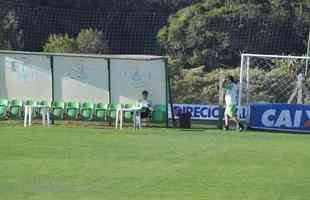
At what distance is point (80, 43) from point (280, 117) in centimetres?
3220

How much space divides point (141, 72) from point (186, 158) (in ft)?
40.3

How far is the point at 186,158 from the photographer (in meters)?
18.8

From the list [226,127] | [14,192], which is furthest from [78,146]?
[226,127]

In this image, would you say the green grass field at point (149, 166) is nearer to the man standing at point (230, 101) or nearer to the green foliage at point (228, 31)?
the man standing at point (230, 101)

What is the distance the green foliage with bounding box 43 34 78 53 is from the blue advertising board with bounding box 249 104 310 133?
2831cm

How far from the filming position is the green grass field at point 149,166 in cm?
1355

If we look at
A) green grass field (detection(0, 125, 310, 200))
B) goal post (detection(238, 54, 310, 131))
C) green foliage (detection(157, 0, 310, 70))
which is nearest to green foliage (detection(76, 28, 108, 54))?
green foliage (detection(157, 0, 310, 70))

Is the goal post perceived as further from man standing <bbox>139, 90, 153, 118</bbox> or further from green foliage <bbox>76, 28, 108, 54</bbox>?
green foliage <bbox>76, 28, 108, 54</bbox>

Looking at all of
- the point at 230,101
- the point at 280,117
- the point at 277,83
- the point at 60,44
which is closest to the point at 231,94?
the point at 230,101

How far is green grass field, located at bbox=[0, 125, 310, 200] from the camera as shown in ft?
44.4

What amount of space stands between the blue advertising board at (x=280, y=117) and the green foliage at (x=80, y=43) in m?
28.6

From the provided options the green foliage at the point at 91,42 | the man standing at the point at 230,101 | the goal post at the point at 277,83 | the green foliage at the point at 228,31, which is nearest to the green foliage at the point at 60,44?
the green foliage at the point at 91,42

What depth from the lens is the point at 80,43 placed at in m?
61.1

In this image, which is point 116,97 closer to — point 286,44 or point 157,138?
point 157,138
